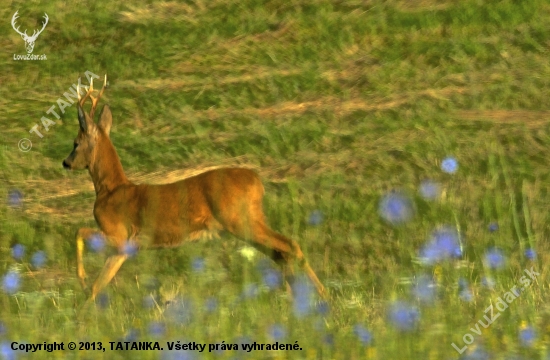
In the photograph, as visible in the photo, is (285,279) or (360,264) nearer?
(285,279)

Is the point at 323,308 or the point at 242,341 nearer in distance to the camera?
the point at 242,341

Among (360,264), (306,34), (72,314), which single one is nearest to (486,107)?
(306,34)

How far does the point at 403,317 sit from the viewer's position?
15.0ft

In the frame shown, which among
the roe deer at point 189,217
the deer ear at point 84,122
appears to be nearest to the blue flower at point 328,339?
the roe deer at point 189,217

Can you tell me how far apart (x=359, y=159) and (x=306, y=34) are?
2.05m

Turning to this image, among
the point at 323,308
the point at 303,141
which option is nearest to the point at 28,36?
the point at 303,141

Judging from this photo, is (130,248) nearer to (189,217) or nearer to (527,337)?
(189,217)

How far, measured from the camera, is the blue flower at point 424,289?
4949mm

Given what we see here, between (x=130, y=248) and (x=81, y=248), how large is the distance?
0.83 ft

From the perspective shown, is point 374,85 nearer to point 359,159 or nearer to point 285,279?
point 359,159

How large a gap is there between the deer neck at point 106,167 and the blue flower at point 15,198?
190 centimetres

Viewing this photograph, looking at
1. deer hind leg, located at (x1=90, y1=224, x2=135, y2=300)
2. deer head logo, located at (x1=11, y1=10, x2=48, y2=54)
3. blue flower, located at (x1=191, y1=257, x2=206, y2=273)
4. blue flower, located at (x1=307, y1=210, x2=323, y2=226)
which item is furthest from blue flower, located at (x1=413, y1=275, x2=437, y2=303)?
deer head logo, located at (x1=11, y1=10, x2=48, y2=54)

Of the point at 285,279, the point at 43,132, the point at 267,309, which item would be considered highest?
the point at 267,309

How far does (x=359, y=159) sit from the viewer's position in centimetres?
975
